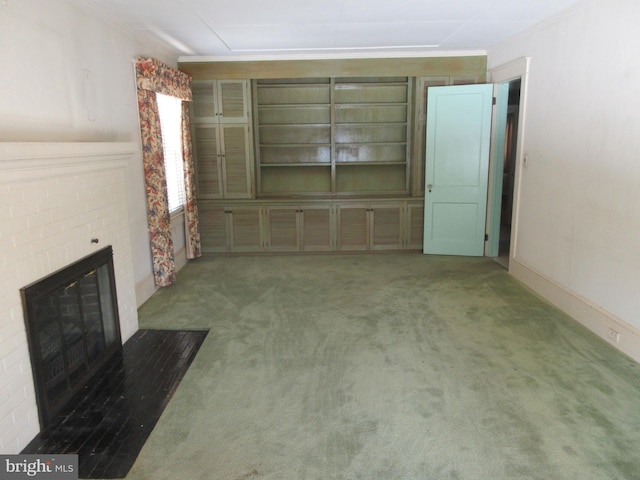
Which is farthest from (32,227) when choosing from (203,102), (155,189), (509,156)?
(509,156)

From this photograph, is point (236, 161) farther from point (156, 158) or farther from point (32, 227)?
point (32, 227)

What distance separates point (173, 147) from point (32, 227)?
129 inches

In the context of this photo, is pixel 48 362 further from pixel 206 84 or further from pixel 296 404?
pixel 206 84

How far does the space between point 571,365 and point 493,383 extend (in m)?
0.67

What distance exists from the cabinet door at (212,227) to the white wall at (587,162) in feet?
12.6

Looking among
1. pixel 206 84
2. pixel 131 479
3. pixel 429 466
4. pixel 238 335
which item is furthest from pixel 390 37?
pixel 131 479

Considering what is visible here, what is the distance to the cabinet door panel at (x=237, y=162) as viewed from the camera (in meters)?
6.28

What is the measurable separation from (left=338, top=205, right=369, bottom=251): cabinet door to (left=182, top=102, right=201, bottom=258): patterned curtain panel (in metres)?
1.95

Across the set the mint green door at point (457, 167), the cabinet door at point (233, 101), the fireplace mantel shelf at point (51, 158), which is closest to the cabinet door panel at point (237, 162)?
the cabinet door at point (233, 101)

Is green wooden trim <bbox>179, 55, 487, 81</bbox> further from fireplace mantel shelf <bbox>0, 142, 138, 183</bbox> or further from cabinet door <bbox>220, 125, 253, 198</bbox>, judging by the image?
fireplace mantel shelf <bbox>0, 142, 138, 183</bbox>

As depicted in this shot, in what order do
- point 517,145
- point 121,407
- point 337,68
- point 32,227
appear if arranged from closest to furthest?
point 32,227 → point 121,407 → point 517,145 → point 337,68

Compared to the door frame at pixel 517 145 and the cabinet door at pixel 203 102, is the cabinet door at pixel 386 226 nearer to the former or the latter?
the door frame at pixel 517 145

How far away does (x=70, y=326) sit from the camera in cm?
302

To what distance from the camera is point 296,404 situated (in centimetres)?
285
